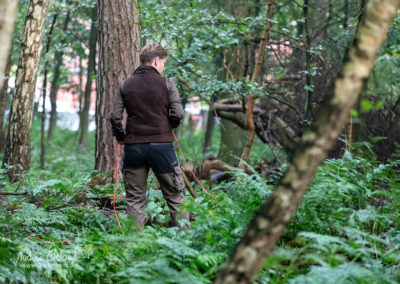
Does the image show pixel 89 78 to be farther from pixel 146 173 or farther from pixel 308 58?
pixel 146 173

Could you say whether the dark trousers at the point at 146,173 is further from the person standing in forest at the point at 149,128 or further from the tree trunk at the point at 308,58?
the tree trunk at the point at 308,58

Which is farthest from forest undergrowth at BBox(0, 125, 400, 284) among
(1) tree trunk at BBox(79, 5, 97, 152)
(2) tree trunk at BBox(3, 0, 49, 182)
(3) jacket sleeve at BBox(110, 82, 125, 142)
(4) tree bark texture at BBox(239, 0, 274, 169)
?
(1) tree trunk at BBox(79, 5, 97, 152)

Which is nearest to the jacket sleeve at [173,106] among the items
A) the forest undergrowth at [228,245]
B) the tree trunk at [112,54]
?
the forest undergrowth at [228,245]

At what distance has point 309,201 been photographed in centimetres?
432

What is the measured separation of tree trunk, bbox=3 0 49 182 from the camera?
31.2 feet

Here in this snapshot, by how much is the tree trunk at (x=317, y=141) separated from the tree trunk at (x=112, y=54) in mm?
5422

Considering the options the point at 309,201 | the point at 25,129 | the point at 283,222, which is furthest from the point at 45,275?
the point at 25,129

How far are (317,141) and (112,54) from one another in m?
5.64

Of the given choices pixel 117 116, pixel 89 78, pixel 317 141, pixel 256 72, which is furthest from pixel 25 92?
pixel 317 141

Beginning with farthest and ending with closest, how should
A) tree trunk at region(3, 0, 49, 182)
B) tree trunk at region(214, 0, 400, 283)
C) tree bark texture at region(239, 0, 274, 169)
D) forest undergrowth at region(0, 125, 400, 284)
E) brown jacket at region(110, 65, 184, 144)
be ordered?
tree trunk at region(3, 0, 49, 182)
tree bark texture at region(239, 0, 274, 169)
brown jacket at region(110, 65, 184, 144)
forest undergrowth at region(0, 125, 400, 284)
tree trunk at region(214, 0, 400, 283)

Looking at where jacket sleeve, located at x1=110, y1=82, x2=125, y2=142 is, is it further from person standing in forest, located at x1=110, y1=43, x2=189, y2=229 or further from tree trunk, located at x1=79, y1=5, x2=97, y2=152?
tree trunk, located at x1=79, y1=5, x2=97, y2=152

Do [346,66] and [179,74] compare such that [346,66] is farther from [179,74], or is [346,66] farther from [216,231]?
[179,74]

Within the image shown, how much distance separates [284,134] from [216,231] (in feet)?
28.1

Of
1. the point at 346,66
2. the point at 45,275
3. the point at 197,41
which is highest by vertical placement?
the point at 197,41
